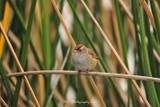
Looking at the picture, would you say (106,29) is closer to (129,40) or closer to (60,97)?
(129,40)

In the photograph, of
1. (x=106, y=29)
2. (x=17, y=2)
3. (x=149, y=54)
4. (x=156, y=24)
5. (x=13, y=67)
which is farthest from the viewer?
(x=106, y=29)

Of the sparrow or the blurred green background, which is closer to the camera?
the blurred green background

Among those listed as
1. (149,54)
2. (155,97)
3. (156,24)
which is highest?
(156,24)

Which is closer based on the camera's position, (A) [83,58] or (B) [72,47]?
(A) [83,58]

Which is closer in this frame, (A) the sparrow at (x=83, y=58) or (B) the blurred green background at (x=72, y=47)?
(B) the blurred green background at (x=72, y=47)

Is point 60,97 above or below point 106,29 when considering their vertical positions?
below

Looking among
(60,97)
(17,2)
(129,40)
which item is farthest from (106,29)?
(17,2)

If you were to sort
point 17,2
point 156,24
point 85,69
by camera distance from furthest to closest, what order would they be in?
point 17,2 → point 85,69 → point 156,24

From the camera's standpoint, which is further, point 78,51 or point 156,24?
point 78,51
